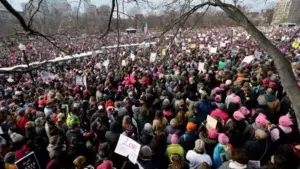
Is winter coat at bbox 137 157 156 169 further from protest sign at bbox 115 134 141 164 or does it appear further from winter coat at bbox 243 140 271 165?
winter coat at bbox 243 140 271 165

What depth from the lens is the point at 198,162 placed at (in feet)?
15.7

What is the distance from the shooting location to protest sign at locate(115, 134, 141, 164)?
15.5ft

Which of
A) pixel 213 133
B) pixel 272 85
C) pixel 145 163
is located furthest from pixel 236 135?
pixel 272 85

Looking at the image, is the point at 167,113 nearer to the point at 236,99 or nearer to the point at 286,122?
the point at 236,99

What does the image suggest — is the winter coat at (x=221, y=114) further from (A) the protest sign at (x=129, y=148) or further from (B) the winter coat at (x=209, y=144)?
(A) the protest sign at (x=129, y=148)

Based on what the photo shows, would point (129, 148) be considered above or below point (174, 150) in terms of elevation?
above

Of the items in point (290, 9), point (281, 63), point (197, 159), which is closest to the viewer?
point (281, 63)

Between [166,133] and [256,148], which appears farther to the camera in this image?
[166,133]

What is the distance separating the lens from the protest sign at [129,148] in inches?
185

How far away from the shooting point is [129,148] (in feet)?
15.8

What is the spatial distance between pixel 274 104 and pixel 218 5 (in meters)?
3.91

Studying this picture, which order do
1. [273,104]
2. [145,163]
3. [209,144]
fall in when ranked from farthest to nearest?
[273,104]
[209,144]
[145,163]

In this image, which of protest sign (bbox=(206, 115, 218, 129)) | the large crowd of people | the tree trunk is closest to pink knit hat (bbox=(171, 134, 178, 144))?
the large crowd of people

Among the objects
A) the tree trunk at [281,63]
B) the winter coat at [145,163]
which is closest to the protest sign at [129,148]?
the winter coat at [145,163]
